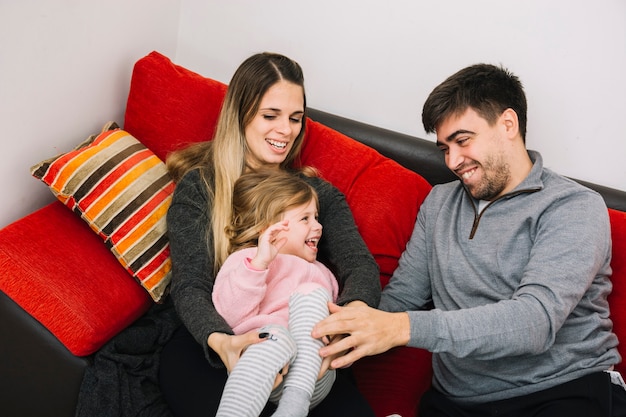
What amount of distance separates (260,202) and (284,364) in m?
0.53

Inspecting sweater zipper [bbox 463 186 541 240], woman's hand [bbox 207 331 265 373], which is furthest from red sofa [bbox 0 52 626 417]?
woman's hand [bbox 207 331 265 373]

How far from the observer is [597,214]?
1.45 meters

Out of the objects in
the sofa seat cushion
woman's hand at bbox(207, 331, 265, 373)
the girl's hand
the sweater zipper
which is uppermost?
the sweater zipper

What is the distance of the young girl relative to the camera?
1163mm

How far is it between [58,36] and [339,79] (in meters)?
0.98

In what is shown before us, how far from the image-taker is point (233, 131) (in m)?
1.74

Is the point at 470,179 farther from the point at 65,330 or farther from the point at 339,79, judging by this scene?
the point at 65,330

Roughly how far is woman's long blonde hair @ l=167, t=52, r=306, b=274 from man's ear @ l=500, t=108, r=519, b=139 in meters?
0.59

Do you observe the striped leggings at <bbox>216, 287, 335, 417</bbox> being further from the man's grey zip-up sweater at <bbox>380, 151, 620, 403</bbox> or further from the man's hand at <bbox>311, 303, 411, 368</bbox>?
the man's grey zip-up sweater at <bbox>380, 151, 620, 403</bbox>

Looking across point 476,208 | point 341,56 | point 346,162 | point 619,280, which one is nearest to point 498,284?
point 476,208

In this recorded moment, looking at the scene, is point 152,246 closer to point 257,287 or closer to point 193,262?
point 193,262

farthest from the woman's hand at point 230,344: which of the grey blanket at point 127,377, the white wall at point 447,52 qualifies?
the white wall at point 447,52

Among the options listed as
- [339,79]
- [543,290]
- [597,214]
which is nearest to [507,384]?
[543,290]

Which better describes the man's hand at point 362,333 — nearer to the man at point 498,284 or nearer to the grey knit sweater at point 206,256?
the man at point 498,284
